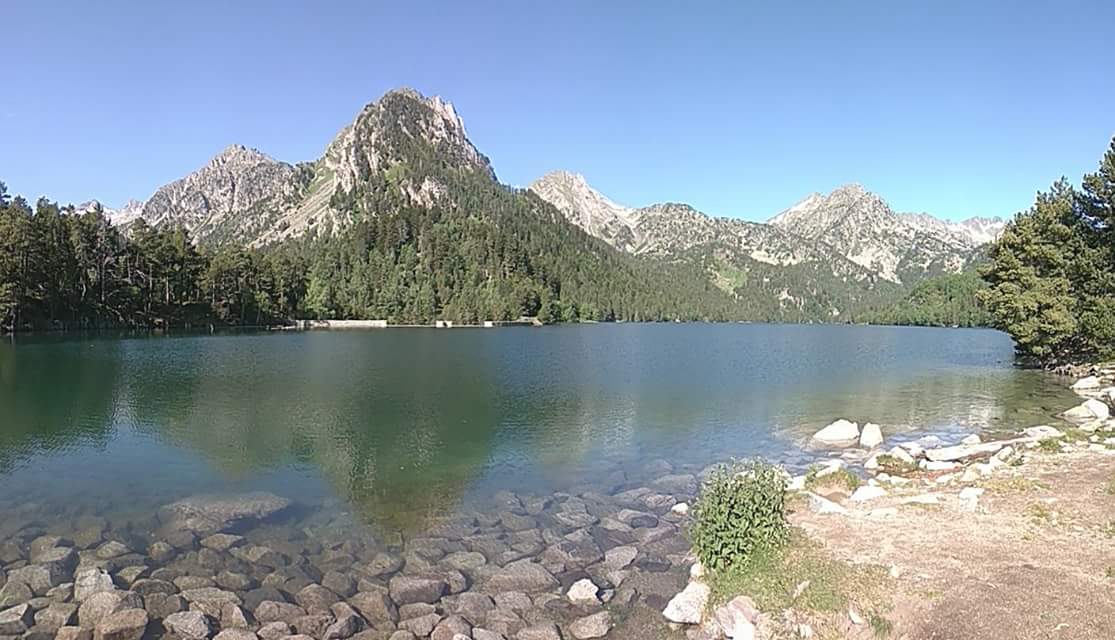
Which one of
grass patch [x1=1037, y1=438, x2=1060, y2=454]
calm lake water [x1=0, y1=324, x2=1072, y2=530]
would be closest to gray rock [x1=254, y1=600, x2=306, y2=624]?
calm lake water [x1=0, y1=324, x2=1072, y2=530]

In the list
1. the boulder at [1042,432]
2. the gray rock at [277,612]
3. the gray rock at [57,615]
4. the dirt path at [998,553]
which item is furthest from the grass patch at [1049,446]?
the gray rock at [57,615]

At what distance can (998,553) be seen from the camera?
47.6ft

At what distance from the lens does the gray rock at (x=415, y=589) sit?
54.7ft

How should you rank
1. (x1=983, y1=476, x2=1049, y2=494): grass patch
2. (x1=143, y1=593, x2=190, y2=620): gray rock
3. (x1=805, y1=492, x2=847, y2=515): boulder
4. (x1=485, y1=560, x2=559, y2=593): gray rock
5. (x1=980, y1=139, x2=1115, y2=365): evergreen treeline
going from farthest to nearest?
1. (x1=980, y1=139, x2=1115, y2=365): evergreen treeline
2. (x1=983, y1=476, x2=1049, y2=494): grass patch
3. (x1=805, y1=492, x2=847, y2=515): boulder
4. (x1=485, y1=560, x2=559, y2=593): gray rock
5. (x1=143, y1=593, x2=190, y2=620): gray rock

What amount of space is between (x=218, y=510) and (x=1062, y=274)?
65.9m

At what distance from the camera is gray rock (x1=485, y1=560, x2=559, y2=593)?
56.4ft

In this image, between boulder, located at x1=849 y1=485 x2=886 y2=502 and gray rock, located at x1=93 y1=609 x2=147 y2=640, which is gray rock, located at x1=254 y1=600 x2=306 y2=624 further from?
boulder, located at x1=849 y1=485 x2=886 y2=502

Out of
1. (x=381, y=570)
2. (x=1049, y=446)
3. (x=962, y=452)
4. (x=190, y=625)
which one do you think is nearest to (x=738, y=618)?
(x=381, y=570)

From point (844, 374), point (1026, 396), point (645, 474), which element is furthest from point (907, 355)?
point (645, 474)

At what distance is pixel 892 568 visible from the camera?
1391cm

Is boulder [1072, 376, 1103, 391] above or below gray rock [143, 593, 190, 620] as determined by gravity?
above

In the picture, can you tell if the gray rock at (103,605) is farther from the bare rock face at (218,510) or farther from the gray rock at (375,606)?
the bare rock face at (218,510)

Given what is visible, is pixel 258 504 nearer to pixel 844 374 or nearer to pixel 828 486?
pixel 828 486

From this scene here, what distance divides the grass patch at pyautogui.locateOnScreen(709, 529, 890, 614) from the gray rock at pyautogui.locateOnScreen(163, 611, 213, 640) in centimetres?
1057
